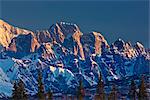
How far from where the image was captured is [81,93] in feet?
504

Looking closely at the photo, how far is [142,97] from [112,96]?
2247 cm

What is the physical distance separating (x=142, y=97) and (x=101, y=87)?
12.0 metres

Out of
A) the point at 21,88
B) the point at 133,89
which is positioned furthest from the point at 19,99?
the point at 133,89

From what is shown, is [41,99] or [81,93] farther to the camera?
[81,93]

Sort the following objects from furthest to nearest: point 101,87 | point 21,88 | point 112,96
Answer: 1. point 112,96
2. point 101,87
3. point 21,88

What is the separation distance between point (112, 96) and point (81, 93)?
84.8 ft

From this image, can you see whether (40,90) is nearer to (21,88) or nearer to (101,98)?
Answer: (21,88)

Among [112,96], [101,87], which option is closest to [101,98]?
[101,87]

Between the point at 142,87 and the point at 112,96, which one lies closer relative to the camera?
the point at 142,87

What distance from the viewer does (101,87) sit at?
15300 cm

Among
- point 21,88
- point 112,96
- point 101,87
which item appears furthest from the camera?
point 112,96

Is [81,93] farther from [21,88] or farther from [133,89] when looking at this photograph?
[21,88]

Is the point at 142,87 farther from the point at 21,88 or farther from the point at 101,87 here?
the point at 21,88

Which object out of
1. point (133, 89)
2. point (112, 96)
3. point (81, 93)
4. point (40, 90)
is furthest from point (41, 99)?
point (112, 96)
